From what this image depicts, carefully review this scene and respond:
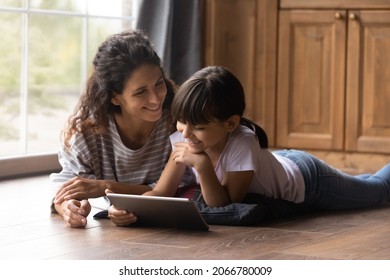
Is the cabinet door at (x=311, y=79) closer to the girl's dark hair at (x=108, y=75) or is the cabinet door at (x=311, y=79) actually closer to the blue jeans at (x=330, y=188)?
the blue jeans at (x=330, y=188)

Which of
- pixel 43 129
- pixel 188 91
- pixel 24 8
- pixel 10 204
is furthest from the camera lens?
pixel 43 129

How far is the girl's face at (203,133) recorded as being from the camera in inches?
102

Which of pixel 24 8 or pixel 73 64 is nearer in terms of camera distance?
pixel 24 8

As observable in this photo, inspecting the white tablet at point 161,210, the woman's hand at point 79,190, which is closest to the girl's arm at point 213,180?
the white tablet at point 161,210

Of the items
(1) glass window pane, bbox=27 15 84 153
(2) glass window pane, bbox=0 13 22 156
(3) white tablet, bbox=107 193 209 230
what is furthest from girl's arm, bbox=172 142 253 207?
(1) glass window pane, bbox=27 15 84 153

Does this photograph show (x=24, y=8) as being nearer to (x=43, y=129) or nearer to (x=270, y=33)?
(x=270, y=33)

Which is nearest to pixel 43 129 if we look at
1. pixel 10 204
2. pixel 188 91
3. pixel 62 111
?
pixel 62 111

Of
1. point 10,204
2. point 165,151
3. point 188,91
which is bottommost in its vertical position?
point 10,204

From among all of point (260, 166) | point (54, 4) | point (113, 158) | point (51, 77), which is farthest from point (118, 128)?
point (51, 77)

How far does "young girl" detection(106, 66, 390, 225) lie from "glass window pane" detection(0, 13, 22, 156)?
9.67ft

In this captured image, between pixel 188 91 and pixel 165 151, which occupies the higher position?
pixel 188 91

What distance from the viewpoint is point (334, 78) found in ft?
13.2
